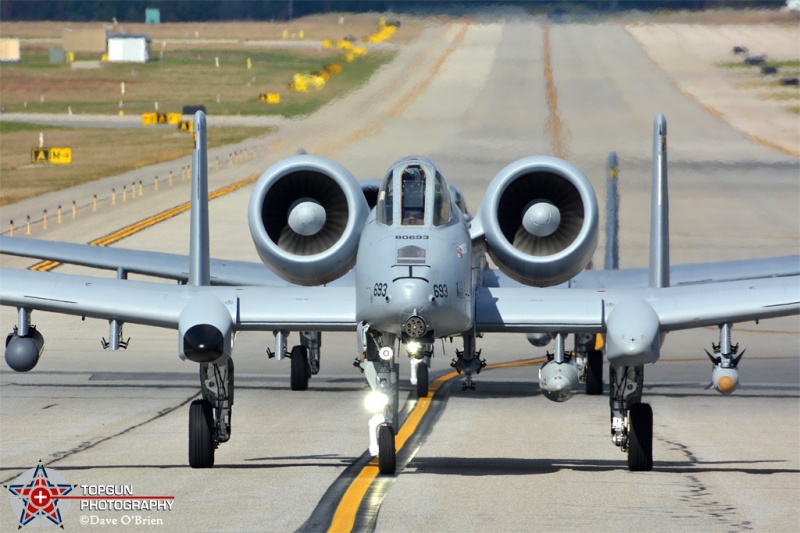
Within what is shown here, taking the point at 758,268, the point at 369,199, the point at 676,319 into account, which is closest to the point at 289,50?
the point at 758,268

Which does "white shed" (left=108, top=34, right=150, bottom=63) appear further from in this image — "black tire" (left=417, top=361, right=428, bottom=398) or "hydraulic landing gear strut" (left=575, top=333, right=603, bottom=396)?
"black tire" (left=417, top=361, right=428, bottom=398)

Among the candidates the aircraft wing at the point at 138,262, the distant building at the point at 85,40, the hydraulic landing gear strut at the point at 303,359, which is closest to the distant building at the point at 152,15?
the distant building at the point at 85,40

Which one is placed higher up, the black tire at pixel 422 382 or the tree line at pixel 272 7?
the tree line at pixel 272 7

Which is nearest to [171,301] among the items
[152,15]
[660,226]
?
[660,226]

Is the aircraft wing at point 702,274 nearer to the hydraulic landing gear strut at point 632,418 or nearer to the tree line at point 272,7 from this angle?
the hydraulic landing gear strut at point 632,418

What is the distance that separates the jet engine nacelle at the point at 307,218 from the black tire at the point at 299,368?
8.06 meters

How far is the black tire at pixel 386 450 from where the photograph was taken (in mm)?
17672

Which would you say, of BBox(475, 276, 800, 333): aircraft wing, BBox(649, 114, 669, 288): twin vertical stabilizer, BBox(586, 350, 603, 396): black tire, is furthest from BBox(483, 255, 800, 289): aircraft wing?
Result: BBox(475, 276, 800, 333): aircraft wing

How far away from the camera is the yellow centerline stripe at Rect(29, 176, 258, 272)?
159 ft

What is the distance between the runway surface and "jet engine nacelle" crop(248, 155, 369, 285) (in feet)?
8.10

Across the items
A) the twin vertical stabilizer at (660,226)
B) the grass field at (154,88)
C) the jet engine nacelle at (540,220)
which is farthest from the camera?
the grass field at (154,88)

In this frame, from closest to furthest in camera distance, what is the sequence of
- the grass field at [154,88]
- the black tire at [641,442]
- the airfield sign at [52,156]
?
the black tire at [641,442]
the grass field at [154,88]
the airfield sign at [52,156]

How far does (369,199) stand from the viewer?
2381 centimetres

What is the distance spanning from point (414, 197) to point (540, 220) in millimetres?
2800
